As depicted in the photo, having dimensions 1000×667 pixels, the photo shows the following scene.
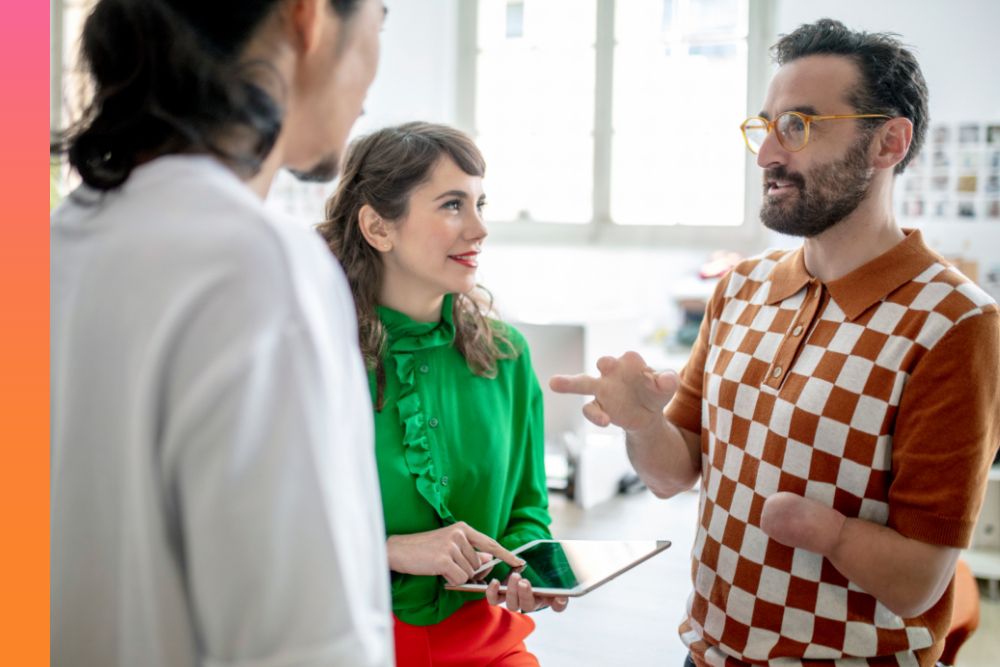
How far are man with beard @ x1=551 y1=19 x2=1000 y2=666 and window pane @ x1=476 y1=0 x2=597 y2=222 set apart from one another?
136 inches

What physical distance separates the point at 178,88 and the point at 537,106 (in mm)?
4563

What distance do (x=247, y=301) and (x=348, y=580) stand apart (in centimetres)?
16

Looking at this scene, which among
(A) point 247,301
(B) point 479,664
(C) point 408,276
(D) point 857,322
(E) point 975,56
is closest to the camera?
(A) point 247,301

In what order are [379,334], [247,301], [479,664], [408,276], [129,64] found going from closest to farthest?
1. [247,301]
2. [129,64]
3. [479,664]
4. [379,334]
5. [408,276]

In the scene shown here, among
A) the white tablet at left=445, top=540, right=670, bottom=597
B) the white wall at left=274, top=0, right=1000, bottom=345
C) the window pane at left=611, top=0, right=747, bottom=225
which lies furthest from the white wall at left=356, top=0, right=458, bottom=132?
the white tablet at left=445, top=540, right=670, bottom=597

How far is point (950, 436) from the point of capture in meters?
1.19

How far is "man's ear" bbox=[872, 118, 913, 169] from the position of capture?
1.42 metres

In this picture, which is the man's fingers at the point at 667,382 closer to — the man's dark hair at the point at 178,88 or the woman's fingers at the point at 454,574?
the woman's fingers at the point at 454,574

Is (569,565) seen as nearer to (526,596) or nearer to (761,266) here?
(526,596)

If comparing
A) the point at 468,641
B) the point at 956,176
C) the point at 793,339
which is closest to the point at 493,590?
the point at 468,641

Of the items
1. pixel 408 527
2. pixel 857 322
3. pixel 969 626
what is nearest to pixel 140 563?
pixel 408 527

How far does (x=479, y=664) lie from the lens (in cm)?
144

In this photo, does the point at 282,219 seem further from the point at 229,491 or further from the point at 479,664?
the point at 479,664

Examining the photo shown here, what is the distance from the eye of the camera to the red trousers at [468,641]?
1.42m
